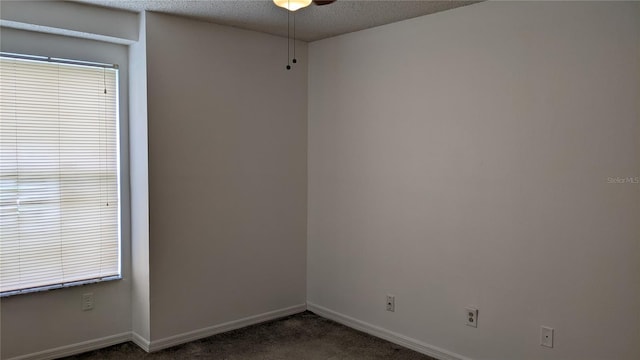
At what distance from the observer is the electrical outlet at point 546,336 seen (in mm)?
2908

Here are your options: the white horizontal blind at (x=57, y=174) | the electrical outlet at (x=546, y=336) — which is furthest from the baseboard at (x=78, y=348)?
the electrical outlet at (x=546, y=336)

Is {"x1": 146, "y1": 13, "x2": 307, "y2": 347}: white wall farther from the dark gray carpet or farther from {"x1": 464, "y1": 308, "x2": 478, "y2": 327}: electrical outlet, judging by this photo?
{"x1": 464, "y1": 308, "x2": 478, "y2": 327}: electrical outlet

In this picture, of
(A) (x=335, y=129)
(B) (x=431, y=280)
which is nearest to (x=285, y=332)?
(B) (x=431, y=280)

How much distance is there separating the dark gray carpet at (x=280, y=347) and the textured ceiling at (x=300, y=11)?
244cm

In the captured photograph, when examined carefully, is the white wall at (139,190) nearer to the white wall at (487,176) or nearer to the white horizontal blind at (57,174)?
the white horizontal blind at (57,174)

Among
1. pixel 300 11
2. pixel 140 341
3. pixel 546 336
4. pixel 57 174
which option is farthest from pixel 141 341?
pixel 546 336

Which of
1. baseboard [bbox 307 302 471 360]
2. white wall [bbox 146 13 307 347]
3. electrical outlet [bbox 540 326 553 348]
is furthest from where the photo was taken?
white wall [bbox 146 13 307 347]

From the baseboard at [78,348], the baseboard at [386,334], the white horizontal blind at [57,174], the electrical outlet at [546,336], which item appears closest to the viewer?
the electrical outlet at [546,336]

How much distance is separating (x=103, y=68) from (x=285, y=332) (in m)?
2.46

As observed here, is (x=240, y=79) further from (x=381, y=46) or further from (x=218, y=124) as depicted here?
(x=381, y=46)

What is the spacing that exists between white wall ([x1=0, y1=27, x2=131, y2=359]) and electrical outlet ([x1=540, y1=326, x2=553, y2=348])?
2919 millimetres

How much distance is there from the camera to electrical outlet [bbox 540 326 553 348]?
291cm

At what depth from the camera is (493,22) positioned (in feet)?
10.3

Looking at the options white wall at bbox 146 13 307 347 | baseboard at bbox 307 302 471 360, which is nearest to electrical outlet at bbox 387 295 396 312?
baseboard at bbox 307 302 471 360
